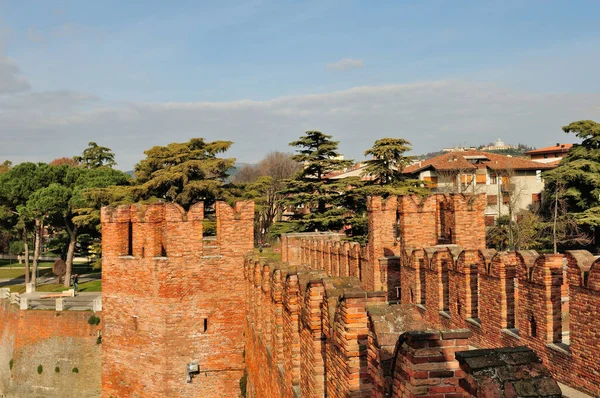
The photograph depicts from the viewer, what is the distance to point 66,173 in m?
39.8

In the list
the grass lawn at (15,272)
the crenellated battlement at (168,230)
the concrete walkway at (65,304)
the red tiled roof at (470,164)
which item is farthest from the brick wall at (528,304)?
the grass lawn at (15,272)

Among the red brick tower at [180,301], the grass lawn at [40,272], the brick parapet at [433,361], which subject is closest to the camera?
the brick parapet at [433,361]

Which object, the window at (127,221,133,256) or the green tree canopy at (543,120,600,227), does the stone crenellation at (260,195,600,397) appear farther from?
the green tree canopy at (543,120,600,227)

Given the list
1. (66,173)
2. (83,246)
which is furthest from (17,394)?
(83,246)

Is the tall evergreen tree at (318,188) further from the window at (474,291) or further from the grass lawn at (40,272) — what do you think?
the window at (474,291)

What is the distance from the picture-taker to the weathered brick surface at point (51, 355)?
75.2 feet

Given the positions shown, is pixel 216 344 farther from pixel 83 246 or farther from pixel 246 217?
pixel 83 246

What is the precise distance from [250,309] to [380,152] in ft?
68.8

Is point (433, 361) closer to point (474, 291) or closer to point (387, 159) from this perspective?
point (474, 291)

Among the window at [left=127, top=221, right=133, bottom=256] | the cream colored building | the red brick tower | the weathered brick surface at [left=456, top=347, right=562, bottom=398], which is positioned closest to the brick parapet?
the weathered brick surface at [left=456, top=347, right=562, bottom=398]

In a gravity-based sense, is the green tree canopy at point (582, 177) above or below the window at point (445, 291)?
above

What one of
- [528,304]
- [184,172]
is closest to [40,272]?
[184,172]

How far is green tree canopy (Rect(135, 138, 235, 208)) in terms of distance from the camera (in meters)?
32.1

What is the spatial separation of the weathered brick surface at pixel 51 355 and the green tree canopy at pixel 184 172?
9.48 metres
